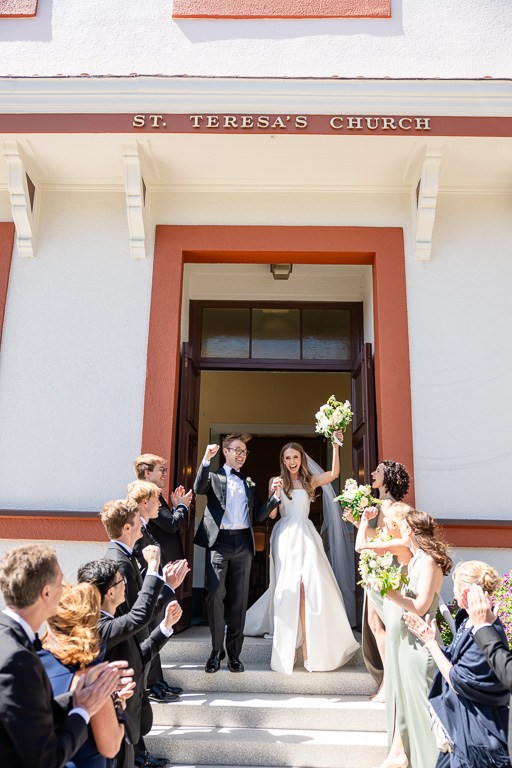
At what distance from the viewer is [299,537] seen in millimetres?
5445

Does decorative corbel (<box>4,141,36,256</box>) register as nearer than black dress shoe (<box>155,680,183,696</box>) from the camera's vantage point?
No

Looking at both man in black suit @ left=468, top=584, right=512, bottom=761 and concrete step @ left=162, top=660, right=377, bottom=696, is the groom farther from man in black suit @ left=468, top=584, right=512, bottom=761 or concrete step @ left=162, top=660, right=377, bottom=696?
man in black suit @ left=468, top=584, right=512, bottom=761

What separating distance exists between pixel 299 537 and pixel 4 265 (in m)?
3.73

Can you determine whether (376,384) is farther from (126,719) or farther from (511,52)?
(126,719)

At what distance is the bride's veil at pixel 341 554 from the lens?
6.31 metres

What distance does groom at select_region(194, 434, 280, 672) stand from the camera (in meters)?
5.02

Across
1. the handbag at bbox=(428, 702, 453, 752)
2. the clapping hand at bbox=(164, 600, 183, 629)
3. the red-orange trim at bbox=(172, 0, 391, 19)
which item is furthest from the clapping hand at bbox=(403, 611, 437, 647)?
the red-orange trim at bbox=(172, 0, 391, 19)

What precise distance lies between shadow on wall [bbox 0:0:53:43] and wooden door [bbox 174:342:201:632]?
3388 mm

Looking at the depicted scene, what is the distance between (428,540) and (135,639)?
1.70 meters

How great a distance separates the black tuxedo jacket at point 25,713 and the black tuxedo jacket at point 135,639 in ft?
2.53

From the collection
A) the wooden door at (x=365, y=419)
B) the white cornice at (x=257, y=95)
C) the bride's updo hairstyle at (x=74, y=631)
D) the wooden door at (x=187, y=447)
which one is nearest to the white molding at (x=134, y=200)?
the white cornice at (x=257, y=95)

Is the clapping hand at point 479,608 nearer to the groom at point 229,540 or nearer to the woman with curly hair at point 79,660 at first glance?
the woman with curly hair at point 79,660

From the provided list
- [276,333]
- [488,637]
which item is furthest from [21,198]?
[488,637]

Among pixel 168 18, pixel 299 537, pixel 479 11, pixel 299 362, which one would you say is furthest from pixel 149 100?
pixel 299 537
